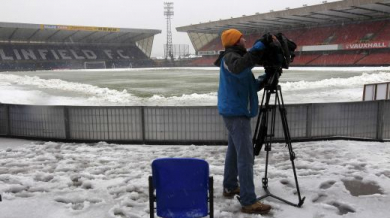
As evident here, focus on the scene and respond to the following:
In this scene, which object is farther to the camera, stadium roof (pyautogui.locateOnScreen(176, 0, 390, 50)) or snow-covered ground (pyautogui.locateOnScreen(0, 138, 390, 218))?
stadium roof (pyautogui.locateOnScreen(176, 0, 390, 50))

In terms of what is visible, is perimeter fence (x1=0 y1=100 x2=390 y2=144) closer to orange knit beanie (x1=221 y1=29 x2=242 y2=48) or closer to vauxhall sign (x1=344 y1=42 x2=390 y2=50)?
orange knit beanie (x1=221 y1=29 x2=242 y2=48)

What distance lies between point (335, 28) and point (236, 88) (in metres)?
47.2

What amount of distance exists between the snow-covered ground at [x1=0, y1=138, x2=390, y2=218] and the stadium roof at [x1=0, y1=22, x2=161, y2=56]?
4658 centimetres

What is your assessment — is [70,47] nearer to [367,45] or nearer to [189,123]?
[367,45]

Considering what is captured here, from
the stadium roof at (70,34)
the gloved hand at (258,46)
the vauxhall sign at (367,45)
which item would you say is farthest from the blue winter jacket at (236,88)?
the stadium roof at (70,34)

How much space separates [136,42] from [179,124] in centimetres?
6185

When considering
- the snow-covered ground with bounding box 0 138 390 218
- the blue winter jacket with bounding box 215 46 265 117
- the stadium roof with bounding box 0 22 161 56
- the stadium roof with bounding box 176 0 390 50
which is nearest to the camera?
the blue winter jacket with bounding box 215 46 265 117

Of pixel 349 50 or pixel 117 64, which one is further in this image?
pixel 117 64

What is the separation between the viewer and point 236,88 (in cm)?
291

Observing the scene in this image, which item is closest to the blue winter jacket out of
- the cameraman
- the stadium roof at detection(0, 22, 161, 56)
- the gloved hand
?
the cameraman

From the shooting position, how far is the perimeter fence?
17.8 ft

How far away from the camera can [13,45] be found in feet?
166

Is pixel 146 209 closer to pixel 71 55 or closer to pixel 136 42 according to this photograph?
pixel 71 55

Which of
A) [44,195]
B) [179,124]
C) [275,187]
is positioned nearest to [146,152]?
[179,124]
